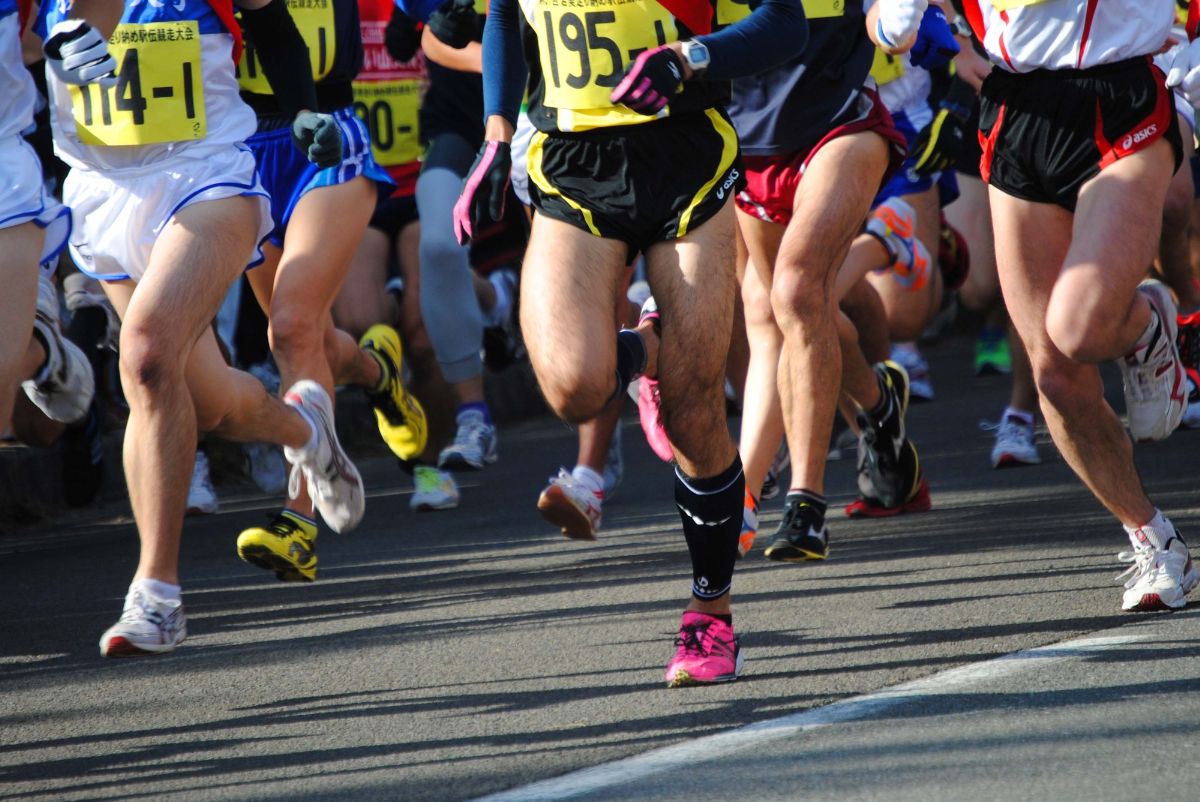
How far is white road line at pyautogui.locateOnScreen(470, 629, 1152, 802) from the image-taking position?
3391 mm

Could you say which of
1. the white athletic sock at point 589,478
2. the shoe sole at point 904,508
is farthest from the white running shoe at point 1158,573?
the white athletic sock at point 589,478

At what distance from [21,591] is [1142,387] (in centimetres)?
360

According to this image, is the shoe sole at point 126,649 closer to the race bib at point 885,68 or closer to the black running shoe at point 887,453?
the black running shoe at point 887,453

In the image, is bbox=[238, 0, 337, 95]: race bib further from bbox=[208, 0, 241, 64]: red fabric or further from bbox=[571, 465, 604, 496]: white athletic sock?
bbox=[571, 465, 604, 496]: white athletic sock

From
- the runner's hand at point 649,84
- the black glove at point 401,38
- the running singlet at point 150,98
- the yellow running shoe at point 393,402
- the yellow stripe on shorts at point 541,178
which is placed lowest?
the yellow running shoe at point 393,402

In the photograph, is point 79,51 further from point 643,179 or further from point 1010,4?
point 1010,4

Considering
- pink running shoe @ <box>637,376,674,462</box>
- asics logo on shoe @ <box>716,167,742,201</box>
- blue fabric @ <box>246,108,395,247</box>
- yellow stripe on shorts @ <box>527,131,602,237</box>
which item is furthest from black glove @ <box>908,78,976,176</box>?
yellow stripe on shorts @ <box>527,131,602,237</box>

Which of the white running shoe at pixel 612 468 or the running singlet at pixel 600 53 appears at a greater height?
the running singlet at pixel 600 53

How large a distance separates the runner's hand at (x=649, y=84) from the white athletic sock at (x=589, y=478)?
97.2 inches

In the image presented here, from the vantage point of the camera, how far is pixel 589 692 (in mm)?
4195

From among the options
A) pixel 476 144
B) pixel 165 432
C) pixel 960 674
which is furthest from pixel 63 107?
pixel 476 144

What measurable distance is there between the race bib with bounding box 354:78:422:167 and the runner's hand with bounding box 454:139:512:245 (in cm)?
390

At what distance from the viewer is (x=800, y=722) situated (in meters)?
3.77

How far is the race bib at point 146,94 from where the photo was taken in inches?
199
